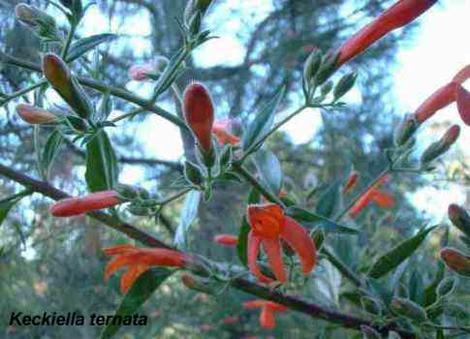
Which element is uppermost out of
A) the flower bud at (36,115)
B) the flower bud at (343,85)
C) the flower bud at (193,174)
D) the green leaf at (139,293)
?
the flower bud at (343,85)

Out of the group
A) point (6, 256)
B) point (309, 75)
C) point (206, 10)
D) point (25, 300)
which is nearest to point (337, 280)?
point (309, 75)

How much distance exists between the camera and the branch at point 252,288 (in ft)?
2.65

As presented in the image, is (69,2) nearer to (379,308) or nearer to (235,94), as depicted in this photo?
(379,308)

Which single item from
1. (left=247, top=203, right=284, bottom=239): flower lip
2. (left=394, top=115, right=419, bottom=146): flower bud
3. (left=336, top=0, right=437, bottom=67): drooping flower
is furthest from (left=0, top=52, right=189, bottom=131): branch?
(left=394, top=115, right=419, bottom=146): flower bud

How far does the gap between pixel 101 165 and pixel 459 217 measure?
42cm

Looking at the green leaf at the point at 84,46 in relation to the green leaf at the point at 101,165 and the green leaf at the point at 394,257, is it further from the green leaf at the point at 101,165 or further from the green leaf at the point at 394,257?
the green leaf at the point at 394,257

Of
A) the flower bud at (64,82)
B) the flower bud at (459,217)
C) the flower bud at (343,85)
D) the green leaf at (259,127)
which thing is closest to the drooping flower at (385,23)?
the flower bud at (343,85)

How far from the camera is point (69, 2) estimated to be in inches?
30.3

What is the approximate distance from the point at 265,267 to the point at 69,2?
1.20 ft

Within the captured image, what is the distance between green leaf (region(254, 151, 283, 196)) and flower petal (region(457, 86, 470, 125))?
0.23 m

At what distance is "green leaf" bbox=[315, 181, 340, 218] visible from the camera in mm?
879

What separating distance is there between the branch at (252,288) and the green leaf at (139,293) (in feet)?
0.12

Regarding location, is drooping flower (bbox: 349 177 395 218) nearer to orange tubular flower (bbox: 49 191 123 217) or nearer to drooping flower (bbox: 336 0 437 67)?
drooping flower (bbox: 336 0 437 67)

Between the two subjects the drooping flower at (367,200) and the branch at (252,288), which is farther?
the drooping flower at (367,200)
